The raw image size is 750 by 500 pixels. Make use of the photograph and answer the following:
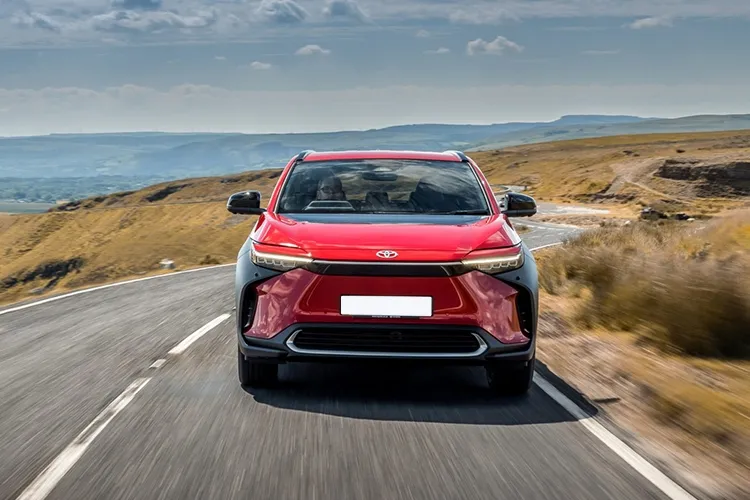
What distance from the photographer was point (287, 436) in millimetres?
4641

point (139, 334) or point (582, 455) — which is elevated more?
point (582, 455)

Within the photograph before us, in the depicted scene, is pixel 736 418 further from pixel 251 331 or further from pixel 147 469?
pixel 147 469

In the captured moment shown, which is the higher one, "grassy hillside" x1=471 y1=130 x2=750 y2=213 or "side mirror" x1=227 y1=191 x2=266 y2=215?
"side mirror" x1=227 y1=191 x2=266 y2=215

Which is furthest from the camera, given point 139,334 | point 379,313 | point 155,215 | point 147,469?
point 155,215

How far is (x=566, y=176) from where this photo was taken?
3219 inches

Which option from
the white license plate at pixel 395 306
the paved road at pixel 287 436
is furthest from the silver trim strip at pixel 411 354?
the paved road at pixel 287 436

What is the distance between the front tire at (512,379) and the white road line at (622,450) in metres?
0.27

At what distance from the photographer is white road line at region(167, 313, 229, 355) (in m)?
7.54

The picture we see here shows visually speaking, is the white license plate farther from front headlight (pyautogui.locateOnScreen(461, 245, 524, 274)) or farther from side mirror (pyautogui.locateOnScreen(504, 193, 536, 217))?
side mirror (pyautogui.locateOnScreen(504, 193, 536, 217))

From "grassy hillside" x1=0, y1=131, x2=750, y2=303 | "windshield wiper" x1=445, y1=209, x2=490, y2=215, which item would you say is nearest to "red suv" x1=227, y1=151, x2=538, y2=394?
"windshield wiper" x1=445, y1=209, x2=490, y2=215

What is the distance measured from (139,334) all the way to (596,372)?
4.75m

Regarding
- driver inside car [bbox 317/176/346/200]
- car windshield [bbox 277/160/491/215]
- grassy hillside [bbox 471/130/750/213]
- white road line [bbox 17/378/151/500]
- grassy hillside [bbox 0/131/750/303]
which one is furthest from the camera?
grassy hillside [bbox 471/130/750/213]

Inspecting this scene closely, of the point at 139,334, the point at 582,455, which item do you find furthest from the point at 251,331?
the point at 139,334

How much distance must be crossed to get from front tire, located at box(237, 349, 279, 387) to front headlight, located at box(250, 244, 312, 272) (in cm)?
80
